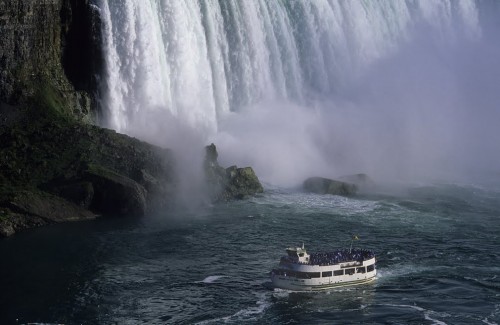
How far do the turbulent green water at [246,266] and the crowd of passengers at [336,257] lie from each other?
6.36 feet

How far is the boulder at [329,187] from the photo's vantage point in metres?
89.8

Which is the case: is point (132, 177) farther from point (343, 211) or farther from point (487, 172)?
point (487, 172)

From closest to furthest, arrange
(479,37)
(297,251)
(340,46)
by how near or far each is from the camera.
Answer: (297,251), (340,46), (479,37)

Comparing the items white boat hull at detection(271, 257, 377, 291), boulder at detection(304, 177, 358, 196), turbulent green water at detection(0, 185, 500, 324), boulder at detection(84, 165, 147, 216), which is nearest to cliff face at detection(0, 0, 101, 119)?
boulder at detection(84, 165, 147, 216)

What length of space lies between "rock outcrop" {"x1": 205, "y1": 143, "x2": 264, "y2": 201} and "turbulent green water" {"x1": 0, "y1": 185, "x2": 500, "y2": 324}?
2180mm

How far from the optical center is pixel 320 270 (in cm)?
5919

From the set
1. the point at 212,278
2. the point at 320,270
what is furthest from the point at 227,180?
the point at 320,270

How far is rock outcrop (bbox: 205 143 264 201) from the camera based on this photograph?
3332 inches

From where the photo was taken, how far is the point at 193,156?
85688mm

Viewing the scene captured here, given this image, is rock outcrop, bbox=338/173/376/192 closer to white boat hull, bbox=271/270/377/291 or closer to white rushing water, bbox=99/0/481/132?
white rushing water, bbox=99/0/481/132

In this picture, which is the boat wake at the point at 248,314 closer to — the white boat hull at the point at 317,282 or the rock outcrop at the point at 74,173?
the white boat hull at the point at 317,282

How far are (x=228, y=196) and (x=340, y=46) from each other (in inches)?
1840

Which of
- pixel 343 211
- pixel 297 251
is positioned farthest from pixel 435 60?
pixel 297 251

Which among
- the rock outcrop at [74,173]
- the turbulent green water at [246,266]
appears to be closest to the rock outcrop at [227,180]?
the turbulent green water at [246,266]
